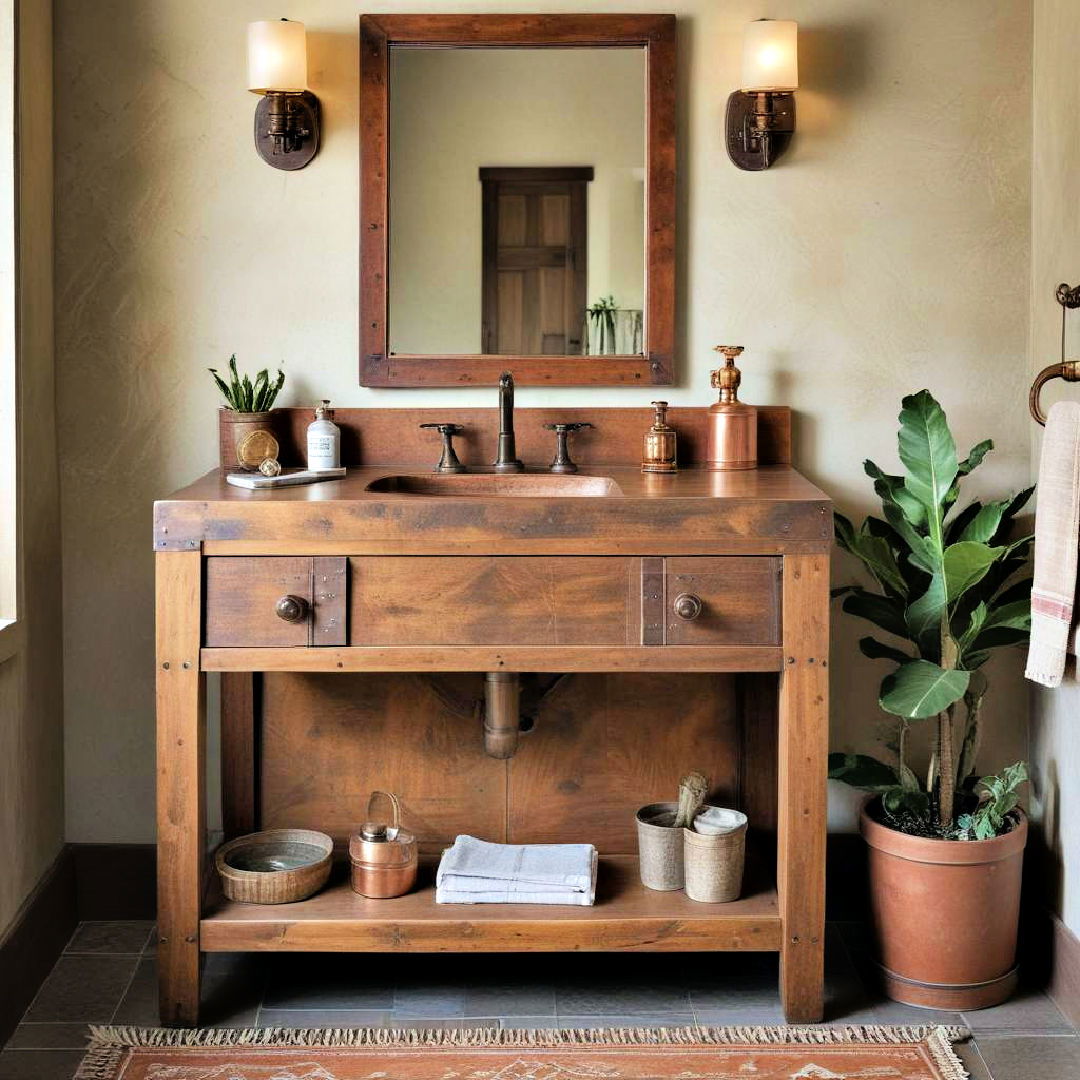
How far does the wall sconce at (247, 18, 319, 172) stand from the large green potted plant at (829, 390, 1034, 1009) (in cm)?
137

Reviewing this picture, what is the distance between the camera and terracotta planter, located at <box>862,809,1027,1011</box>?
2.58 m

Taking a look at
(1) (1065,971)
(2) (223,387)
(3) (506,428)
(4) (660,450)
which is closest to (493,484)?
(3) (506,428)

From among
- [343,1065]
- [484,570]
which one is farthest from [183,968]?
[484,570]

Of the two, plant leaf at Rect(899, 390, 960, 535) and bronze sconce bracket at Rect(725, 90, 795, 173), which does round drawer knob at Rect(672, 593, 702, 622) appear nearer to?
plant leaf at Rect(899, 390, 960, 535)

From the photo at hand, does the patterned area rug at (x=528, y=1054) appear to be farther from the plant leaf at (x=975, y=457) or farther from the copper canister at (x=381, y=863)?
the plant leaf at (x=975, y=457)

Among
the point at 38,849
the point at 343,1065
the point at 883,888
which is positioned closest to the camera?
the point at 343,1065

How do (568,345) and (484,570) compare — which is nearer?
(484,570)

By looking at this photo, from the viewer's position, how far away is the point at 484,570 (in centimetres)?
242

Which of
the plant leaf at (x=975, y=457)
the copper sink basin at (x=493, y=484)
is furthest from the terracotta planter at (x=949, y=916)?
the copper sink basin at (x=493, y=484)

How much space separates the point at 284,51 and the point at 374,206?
35cm

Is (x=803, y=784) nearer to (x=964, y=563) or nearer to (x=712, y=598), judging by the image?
(x=712, y=598)

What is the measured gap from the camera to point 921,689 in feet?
8.36

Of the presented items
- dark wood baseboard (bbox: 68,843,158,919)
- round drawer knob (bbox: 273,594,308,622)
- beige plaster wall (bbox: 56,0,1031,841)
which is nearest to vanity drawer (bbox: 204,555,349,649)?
round drawer knob (bbox: 273,594,308,622)

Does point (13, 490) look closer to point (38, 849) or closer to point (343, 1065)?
point (38, 849)
